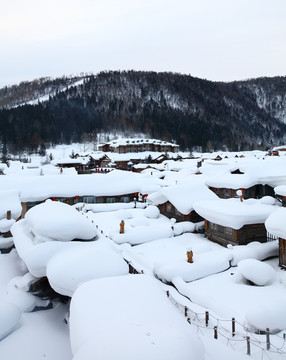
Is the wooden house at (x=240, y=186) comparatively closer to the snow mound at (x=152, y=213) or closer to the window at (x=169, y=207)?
the window at (x=169, y=207)

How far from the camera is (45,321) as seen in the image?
9.76 m

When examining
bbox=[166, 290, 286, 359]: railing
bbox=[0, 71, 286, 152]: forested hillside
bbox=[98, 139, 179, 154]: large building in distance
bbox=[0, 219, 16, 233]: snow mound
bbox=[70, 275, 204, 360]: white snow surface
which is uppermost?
bbox=[0, 71, 286, 152]: forested hillside

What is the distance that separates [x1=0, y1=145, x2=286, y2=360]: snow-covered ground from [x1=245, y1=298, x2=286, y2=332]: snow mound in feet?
0.10

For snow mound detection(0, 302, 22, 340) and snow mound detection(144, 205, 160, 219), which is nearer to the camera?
snow mound detection(0, 302, 22, 340)

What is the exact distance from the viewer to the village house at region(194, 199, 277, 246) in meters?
16.4

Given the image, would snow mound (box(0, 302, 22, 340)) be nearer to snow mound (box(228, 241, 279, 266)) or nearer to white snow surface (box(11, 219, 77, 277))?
white snow surface (box(11, 219, 77, 277))

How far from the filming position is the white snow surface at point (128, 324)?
15.5ft

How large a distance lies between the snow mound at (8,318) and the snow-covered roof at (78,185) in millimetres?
18007

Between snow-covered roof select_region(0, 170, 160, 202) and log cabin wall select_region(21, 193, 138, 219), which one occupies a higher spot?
snow-covered roof select_region(0, 170, 160, 202)

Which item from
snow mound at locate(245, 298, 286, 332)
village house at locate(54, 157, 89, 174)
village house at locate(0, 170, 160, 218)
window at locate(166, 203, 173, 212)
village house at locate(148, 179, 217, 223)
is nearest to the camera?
snow mound at locate(245, 298, 286, 332)

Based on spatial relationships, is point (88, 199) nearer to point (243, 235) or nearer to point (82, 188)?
point (82, 188)

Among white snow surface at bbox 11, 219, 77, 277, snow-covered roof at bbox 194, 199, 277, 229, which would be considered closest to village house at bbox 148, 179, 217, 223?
snow-covered roof at bbox 194, 199, 277, 229

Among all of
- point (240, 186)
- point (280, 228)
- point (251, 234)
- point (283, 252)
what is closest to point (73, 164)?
point (240, 186)

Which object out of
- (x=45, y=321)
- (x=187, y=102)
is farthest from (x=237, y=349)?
(x=187, y=102)
